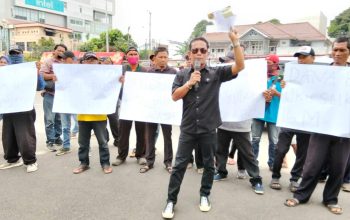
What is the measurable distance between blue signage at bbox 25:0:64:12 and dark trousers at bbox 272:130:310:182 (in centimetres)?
7867

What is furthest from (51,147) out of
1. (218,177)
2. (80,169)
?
(218,177)

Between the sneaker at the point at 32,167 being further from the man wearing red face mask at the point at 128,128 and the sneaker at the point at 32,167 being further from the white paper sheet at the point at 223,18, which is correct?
the white paper sheet at the point at 223,18

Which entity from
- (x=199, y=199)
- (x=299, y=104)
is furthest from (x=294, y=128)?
(x=199, y=199)

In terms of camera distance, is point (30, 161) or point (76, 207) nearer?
point (76, 207)

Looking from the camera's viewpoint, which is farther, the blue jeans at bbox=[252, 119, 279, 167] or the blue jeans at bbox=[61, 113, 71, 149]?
the blue jeans at bbox=[61, 113, 71, 149]

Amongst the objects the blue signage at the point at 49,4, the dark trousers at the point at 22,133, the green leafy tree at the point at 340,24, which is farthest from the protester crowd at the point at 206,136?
the blue signage at the point at 49,4

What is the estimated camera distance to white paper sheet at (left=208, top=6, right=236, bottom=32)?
2809 millimetres

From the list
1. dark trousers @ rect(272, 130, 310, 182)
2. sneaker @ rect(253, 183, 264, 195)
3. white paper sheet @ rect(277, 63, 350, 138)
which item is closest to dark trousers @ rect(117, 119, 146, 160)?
sneaker @ rect(253, 183, 264, 195)

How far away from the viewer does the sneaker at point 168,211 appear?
127 inches

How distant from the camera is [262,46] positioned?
48594 mm

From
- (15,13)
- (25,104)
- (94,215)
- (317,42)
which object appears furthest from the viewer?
(15,13)

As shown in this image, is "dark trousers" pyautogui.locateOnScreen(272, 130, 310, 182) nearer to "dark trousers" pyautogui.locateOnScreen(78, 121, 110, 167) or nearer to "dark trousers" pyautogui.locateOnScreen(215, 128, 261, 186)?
"dark trousers" pyautogui.locateOnScreen(215, 128, 261, 186)

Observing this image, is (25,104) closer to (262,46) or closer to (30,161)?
(30,161)

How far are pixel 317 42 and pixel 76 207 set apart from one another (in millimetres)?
50950
